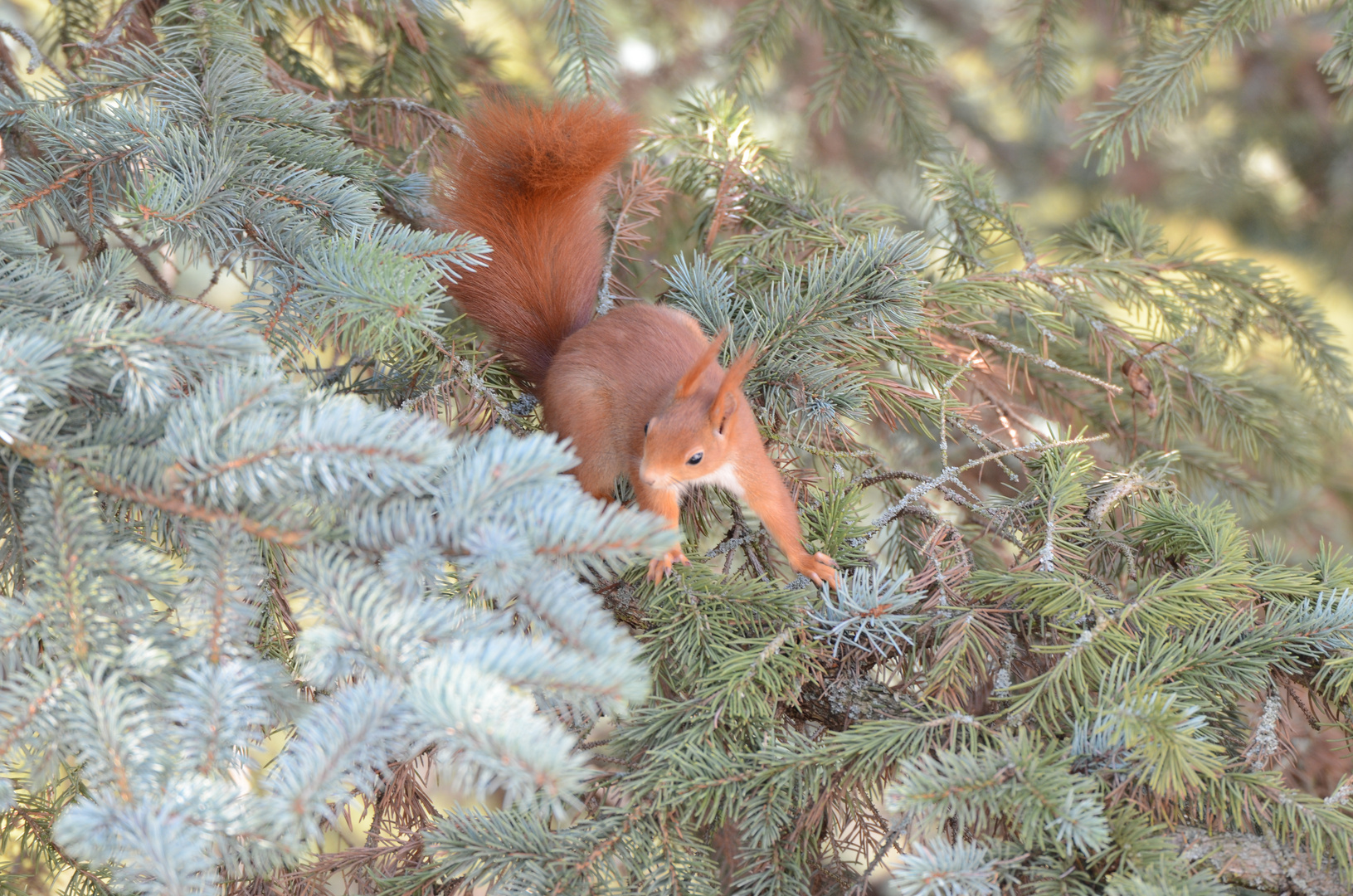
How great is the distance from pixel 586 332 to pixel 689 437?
0.72 ft

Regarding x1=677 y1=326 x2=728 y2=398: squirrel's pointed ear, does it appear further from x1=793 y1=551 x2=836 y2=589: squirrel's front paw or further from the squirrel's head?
x1=793 y1=551 x2=836 y2=589: squirrel's front paw

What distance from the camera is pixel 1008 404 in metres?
1.32

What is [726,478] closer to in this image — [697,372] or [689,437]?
[689,437]

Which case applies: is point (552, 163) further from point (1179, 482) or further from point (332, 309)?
point (1179, 482)

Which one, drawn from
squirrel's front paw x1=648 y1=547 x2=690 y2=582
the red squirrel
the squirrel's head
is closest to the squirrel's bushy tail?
the red squirrel

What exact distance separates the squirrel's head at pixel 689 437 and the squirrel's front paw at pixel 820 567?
0.17 m

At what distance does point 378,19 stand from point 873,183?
6.31 ft

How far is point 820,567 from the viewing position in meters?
1.03

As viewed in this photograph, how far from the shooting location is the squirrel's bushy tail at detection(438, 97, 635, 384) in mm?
1168

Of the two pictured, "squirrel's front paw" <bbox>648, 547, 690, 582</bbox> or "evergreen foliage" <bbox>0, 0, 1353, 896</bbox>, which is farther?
"squirrel's front paw" <bbox>648, 547, 690, 582</bbox>

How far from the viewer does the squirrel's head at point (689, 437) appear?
1109 mm

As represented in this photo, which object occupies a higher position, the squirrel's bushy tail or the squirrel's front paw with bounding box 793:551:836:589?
the squirrel's bushy tail

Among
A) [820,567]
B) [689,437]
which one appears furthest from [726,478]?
[820,567]

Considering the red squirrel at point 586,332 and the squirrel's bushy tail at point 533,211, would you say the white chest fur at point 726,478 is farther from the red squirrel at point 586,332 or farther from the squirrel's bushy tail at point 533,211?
the squirrel's bushy tail at point 533,211
